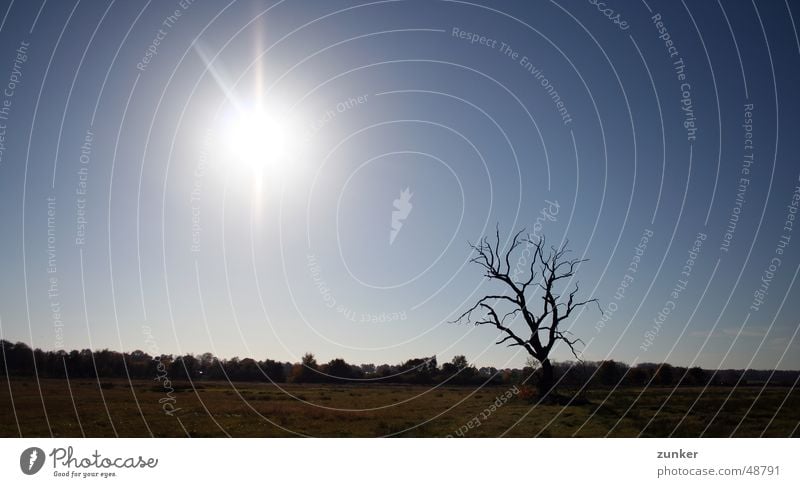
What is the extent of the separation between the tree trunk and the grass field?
145 centimetres

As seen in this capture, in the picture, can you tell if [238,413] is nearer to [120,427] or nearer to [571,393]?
[120,427]

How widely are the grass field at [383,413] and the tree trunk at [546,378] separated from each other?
1.45 meters

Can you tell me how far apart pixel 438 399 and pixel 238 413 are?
10141 mm

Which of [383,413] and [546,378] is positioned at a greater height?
[546,378]

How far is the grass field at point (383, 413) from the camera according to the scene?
64.8ft
